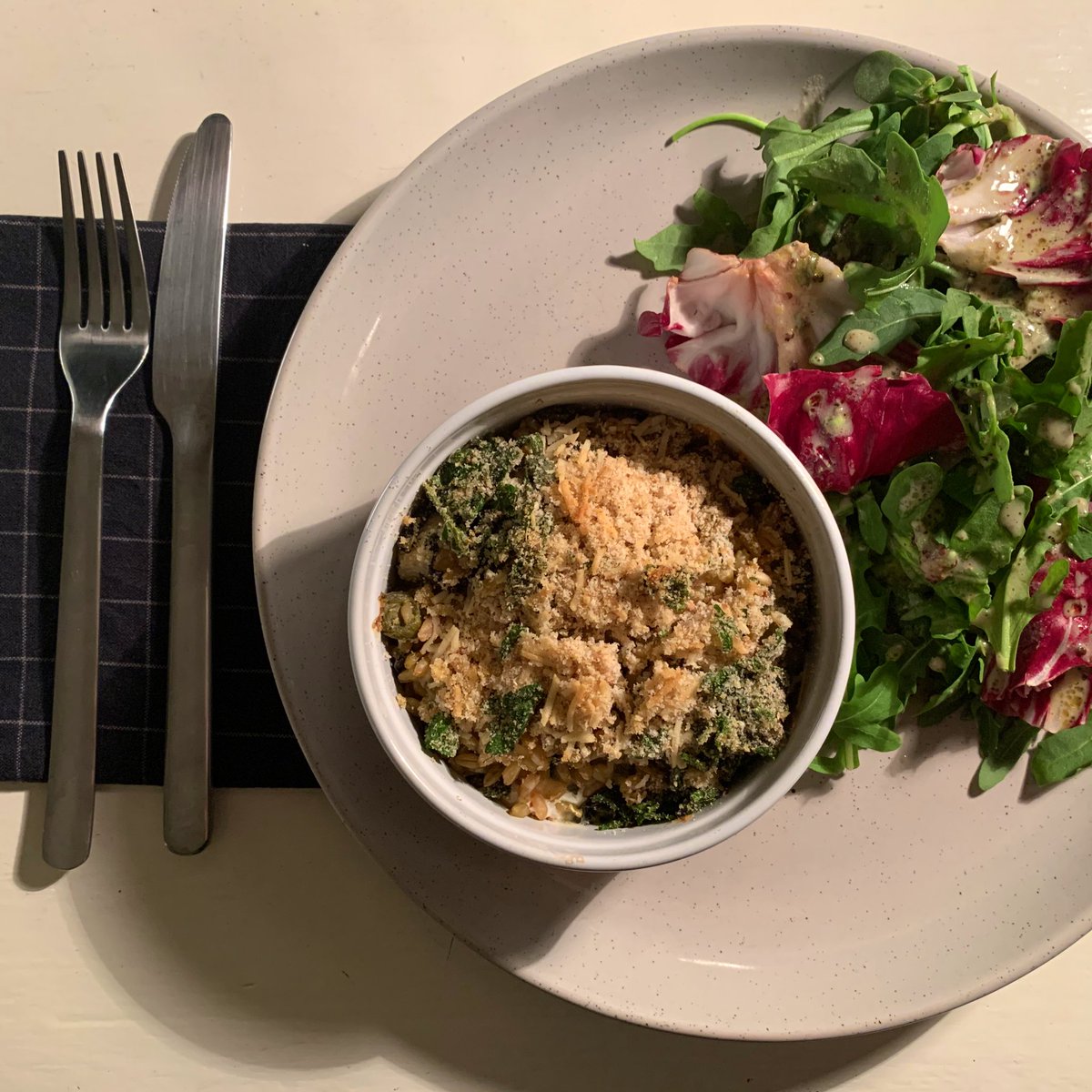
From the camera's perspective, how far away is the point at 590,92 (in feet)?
4.56

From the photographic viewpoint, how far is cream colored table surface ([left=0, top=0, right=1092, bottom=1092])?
61.5 inches

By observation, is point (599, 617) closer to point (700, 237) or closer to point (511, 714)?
point (511, 714)

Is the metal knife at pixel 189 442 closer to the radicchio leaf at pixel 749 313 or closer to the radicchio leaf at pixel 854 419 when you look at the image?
the radicchio leaf at pixel 749 313

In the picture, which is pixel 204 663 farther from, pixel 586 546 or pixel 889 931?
pixel 889 931

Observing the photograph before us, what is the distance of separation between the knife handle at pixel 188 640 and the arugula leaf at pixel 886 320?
3.27 ft

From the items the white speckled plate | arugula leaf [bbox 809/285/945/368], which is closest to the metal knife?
the white speckled plate

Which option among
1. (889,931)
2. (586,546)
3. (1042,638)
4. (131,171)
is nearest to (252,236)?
(131,171)

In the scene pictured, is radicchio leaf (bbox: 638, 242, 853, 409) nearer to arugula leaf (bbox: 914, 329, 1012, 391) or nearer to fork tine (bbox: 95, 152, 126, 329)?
arugula leaf (bbox: 914, 329, 1012, 391)

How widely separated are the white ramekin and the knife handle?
0.51 metres

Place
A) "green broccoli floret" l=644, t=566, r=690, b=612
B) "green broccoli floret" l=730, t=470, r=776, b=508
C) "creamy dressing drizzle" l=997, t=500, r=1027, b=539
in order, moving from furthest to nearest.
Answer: "creamy dressing drizzle" l=997, t=500, r=1027, b=539 < "green broccoli floret" l=730, t=470, r=776, b=508 < "green broccoli floret" l=644, t=566, r=690, b=612

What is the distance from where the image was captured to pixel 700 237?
4.64ft

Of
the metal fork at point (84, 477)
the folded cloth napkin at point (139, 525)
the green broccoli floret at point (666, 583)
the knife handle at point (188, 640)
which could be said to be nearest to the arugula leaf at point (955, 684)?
the green broccoli floret at point (666, 583)

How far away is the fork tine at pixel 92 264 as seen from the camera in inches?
59.7

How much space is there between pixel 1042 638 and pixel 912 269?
0.57 m
